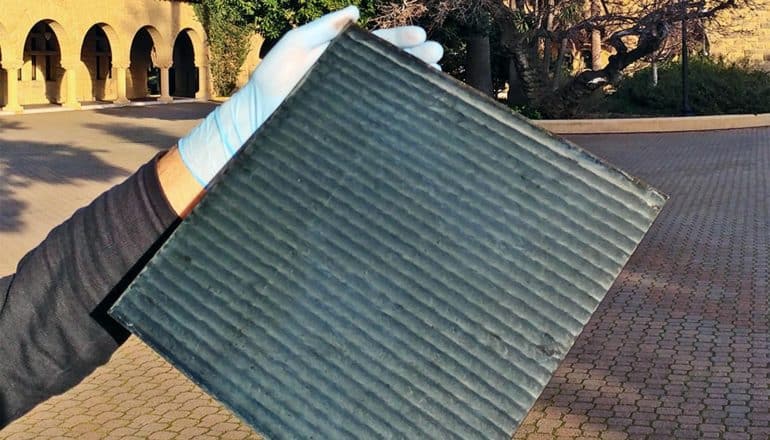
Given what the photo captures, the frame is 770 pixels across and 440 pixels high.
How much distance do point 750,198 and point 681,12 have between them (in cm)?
942

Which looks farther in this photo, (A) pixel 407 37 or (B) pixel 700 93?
(B) pixel 700 93

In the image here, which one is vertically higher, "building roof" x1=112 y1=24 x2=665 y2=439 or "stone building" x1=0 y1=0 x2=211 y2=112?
"building roof" x1=112 y1=24 x2=665 y2=439

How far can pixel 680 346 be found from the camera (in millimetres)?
7090

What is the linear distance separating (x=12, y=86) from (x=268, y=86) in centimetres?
3105

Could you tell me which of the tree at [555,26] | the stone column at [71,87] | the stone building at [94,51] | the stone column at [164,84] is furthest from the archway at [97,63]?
the tree at [555,26]

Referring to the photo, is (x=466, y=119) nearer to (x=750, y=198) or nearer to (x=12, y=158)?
(x=750, y=198)

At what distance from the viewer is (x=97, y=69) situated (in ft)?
125

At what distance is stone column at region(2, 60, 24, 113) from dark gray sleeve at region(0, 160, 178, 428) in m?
30.0

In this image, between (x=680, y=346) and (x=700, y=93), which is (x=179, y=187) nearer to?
(x=680, y=346)

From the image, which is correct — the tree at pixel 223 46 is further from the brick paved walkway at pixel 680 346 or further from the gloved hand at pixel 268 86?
the gloved hand at pixel 268 86

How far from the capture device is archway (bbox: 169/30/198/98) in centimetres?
4216

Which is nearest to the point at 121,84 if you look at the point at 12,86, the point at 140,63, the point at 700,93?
the point at 140,63

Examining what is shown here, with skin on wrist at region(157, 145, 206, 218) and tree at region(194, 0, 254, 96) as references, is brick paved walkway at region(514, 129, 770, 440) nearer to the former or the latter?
skin on wrist at region(157, 145, 206, 218)

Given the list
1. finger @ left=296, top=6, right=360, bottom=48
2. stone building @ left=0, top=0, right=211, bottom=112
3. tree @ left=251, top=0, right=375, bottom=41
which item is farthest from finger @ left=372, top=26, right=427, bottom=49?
stone building @ left=0, top=0, right=211, bottom=112
